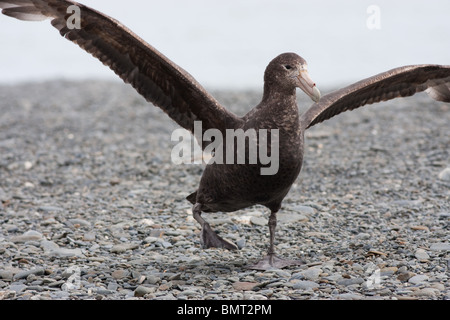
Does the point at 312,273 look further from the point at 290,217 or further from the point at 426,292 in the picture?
the point at 290,217

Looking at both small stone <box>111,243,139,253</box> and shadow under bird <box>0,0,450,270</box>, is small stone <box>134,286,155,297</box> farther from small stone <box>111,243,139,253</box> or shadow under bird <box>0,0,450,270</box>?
small stone <box>111,243,139,253</box>

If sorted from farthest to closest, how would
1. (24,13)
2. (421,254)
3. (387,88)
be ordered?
(387,88) → (421,254) → (24,13)

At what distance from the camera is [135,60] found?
19.5 ft

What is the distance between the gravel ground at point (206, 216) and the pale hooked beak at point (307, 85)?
145 centimetres

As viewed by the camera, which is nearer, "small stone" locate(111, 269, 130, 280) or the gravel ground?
the gravel ground

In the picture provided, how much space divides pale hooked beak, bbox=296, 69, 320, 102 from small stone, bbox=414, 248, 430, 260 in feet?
Result: 5.61

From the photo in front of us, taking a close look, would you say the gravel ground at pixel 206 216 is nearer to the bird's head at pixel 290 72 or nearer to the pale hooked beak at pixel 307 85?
Answer: the pale hooked beak at pixel 307 85

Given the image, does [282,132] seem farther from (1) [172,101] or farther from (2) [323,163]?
(2) [323,163]

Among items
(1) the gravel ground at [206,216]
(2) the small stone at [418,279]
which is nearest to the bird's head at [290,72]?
(1) the gravel ground at [206,216]

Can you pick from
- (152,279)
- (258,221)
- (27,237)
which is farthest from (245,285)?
(27,237)

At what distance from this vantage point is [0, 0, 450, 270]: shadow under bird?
5301 mm

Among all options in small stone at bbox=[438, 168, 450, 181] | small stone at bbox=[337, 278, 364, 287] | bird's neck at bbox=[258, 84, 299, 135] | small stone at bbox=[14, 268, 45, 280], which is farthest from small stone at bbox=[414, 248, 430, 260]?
small stone at bbox=[14, 268, 45, 280]

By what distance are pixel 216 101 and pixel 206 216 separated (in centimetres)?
197

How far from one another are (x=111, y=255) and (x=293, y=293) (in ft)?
6.37
